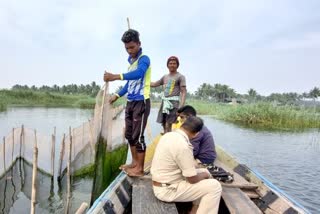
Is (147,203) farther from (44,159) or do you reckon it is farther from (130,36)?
(44,159)

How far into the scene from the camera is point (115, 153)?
5.14m

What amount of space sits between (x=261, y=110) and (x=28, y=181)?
18.5 meters

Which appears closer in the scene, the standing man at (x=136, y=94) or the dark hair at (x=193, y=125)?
the dark hair at (x=193, y=125)

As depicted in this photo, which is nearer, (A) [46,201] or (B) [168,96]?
(B) [168,96]

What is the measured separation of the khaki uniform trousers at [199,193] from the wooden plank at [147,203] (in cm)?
8

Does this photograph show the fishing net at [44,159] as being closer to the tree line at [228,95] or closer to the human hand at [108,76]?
the human hand at [108,76]

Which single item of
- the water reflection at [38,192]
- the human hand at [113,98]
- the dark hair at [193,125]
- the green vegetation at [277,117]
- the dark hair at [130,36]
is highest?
the dark hair at [130,36]

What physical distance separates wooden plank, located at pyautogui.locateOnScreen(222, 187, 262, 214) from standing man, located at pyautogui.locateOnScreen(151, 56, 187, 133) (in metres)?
2.19

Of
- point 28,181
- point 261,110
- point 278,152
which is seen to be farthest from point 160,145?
point 261,110

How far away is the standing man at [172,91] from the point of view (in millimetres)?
5594

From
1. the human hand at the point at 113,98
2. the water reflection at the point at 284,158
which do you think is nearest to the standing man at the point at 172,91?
the human hand at the point at 113,98

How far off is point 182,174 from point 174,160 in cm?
19

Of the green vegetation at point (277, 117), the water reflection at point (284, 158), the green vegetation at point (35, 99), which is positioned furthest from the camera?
the green vegetation at point (35, 99)

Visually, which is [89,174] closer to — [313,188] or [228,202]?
[228,202]
